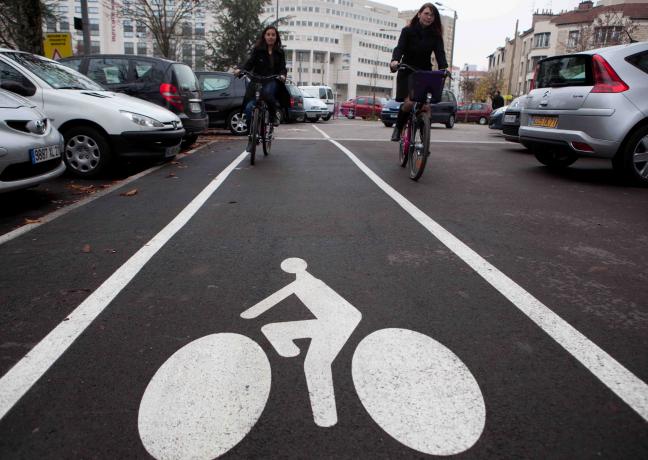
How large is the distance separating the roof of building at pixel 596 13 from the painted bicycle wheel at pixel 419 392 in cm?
5722

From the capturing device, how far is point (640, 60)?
6609 millimetres

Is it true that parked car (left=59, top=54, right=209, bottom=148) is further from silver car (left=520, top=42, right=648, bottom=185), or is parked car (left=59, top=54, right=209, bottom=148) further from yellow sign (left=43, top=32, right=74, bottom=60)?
silver car (left=520, top=42, right=648, bottom=185)

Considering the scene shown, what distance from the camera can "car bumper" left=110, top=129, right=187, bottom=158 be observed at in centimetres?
714

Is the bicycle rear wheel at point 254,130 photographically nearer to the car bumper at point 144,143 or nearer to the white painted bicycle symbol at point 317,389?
the car bumper at point 144,143

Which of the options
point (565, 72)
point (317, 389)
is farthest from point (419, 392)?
point (565, 72)

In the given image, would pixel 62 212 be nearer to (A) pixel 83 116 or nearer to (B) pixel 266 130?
(A) pixel 83 116

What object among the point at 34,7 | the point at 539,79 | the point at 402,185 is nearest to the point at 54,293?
the point at 402,185

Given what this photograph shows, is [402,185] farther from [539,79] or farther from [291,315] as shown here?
[291,315]

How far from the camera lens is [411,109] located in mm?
7113

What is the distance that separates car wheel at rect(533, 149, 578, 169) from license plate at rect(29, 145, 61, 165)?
6.99 meters

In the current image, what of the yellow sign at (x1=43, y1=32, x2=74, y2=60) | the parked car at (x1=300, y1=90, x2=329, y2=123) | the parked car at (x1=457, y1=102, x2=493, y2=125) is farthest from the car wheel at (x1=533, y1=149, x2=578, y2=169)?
the parked car at (x1=457, y1=102, x2=493, y2=125)

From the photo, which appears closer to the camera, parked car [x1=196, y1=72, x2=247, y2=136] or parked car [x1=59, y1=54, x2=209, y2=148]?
parked car [x1=59, y1=54, x2=209, y2=148]

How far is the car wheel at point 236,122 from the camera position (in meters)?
15.3

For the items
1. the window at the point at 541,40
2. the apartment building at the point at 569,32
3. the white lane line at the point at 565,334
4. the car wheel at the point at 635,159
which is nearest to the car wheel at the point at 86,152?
the white lane line at the point at 565,334
